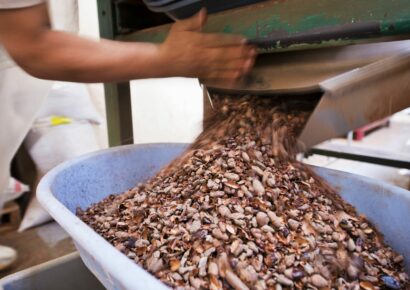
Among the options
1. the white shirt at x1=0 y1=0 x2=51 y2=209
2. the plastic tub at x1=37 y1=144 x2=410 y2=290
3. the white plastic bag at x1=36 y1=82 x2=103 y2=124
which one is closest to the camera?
the plastic tub at x1=37 y1=144 x2=410 y2=290

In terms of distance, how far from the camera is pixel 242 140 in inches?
29.0

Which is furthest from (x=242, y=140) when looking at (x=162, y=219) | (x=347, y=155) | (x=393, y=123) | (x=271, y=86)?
(x=393, y=123)

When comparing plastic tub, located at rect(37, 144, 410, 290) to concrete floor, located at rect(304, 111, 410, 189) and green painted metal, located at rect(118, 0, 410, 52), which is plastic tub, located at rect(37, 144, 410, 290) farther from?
concrete floor, located at rect(304, 111, 410, 189)

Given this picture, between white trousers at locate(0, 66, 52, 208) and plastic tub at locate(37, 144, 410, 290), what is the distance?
23.9 inches

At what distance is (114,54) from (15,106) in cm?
94

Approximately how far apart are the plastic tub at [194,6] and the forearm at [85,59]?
14 centimetres

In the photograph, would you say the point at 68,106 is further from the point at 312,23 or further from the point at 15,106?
the point at 312,23

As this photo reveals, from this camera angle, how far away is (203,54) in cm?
62

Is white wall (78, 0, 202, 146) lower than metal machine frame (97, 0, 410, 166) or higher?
lower

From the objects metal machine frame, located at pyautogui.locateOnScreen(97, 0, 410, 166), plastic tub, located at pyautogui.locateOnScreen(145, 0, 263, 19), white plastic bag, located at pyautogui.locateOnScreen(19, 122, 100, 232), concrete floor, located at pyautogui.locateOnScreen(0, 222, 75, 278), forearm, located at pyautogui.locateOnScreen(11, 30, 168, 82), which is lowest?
concrete floor, located at pyautogui.locateOnScreen(0, 222, 75, 278)

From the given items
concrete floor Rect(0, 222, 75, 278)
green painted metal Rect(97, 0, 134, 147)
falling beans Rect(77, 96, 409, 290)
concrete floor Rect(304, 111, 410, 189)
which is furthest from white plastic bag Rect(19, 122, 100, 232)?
concrete floor Rect(304, 111, 410, 189)

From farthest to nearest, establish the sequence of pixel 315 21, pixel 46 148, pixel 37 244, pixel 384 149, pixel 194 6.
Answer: pixel 384 149 → pixel 46 148 → pixel 37 244 → pixel 194 6 → pixel 315 21

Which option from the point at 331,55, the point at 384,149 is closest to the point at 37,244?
the point at 331,55

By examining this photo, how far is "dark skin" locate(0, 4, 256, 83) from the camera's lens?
0.53m
